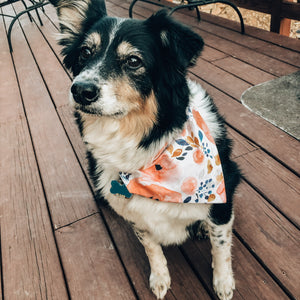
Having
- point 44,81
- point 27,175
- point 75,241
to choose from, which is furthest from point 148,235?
point 44,81

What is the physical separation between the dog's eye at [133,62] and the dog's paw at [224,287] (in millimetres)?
1018

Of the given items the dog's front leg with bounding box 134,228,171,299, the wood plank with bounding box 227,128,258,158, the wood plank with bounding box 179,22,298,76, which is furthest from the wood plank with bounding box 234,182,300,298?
the wood plank with bounding box 179,22,298,76

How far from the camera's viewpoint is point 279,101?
7.43ft

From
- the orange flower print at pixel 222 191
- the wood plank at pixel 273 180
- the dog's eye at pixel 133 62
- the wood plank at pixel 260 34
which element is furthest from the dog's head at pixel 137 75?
the wood plank at pixel 260 34

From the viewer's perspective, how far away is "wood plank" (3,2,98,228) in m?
1.78

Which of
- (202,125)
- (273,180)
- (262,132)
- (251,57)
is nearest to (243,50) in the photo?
(251,57)

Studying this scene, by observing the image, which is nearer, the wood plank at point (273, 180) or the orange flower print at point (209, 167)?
the orange flower print at point (209, 167)

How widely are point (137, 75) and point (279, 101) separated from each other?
59.6 inches

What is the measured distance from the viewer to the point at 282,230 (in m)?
1.46

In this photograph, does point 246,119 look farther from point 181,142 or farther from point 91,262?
point 91,262

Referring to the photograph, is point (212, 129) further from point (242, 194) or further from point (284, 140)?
point (284, 140)

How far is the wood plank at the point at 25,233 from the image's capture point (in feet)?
4.67

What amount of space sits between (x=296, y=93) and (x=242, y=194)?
1.18 m

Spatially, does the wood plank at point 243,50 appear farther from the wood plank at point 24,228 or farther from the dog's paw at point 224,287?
the wood plank at point 24,228
